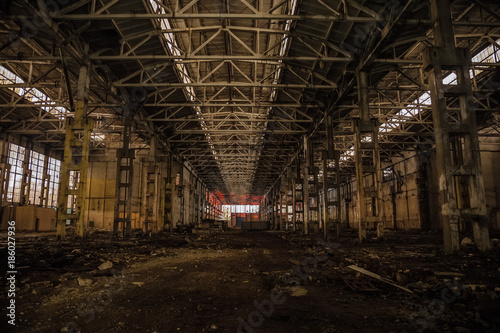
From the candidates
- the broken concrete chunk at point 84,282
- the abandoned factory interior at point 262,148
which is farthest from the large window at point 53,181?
the broken concrete chunk at point 84,282

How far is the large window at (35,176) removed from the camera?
889 inches

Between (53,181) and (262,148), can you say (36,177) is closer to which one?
(53,181)

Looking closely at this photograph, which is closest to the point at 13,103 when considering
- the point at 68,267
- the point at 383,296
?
the point at 68,267

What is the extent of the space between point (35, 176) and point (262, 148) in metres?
20.7

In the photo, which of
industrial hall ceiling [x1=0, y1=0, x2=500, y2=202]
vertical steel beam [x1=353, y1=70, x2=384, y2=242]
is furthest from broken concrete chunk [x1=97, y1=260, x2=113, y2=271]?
vertical steel beam [x1=353, y1=70, x2=384, y2=242]

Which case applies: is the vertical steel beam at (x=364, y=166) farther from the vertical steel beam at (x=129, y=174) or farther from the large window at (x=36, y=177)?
the large window at (x=36, y=177)

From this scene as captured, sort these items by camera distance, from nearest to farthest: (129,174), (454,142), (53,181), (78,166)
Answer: (454,142) → (78,166) → (129,174) → (53,181)

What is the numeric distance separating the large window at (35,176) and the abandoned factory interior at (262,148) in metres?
0.16

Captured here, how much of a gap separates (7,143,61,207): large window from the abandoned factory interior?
0.51 feet

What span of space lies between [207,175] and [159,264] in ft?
114

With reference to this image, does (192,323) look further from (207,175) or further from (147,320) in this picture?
(207,175)

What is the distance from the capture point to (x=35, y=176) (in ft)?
81.9

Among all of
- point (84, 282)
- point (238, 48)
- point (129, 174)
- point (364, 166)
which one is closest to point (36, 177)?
point (129, 174)

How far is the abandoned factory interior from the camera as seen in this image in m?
3.41
